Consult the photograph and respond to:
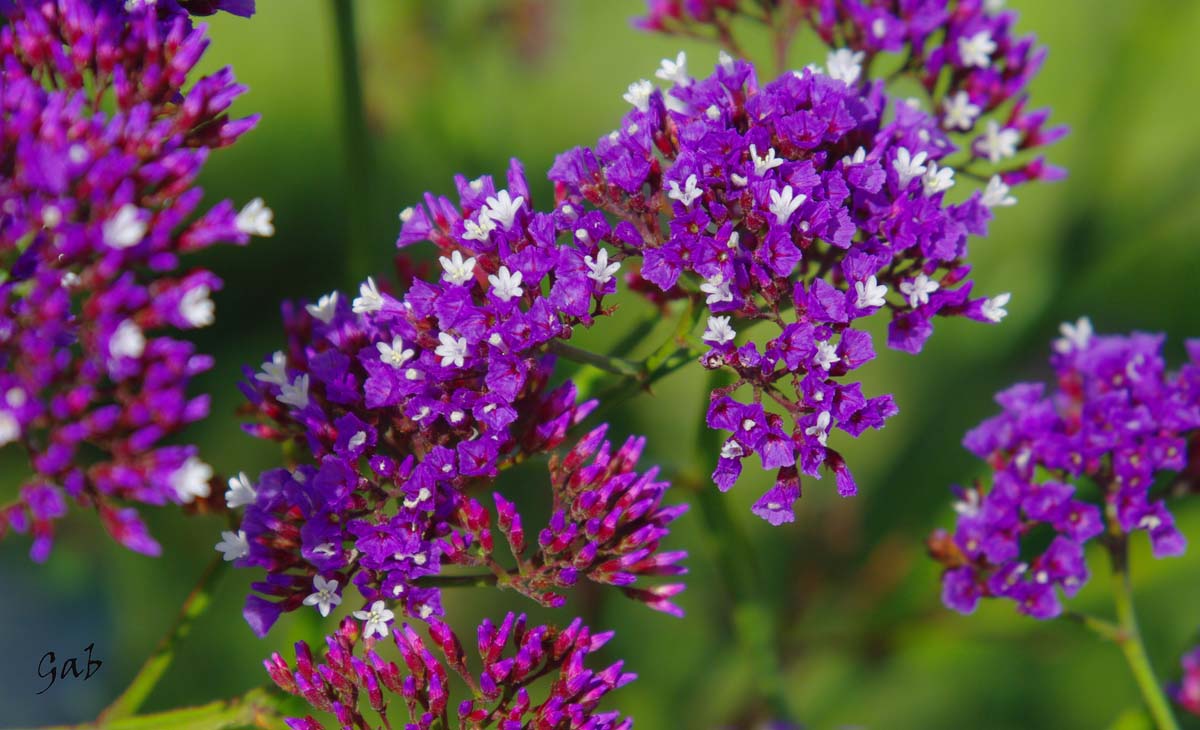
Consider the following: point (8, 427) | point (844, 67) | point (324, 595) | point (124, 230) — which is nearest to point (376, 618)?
point (324, 595)

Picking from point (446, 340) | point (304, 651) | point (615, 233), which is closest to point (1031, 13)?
point (615, 233)

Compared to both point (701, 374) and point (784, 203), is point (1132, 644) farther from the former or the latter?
point (701, 374)

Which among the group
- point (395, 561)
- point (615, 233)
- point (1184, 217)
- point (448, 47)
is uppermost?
point (448, 47)

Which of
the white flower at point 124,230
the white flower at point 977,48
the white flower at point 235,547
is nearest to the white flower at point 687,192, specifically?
→ the white flower at point 124,230

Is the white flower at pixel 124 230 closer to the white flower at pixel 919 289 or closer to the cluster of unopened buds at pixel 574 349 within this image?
the cluster of unopened buds at pixel 574 349

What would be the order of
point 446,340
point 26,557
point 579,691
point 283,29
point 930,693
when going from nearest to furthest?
point 446,340
point 579,691
point 930,693
point 26,557
point 283,29

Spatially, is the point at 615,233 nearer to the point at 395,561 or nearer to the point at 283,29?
the point at 395,561
